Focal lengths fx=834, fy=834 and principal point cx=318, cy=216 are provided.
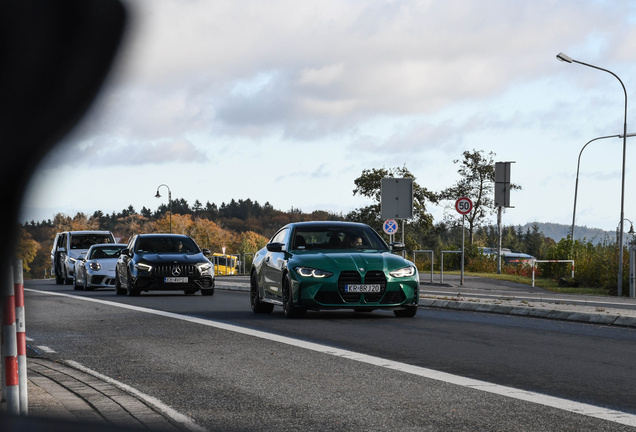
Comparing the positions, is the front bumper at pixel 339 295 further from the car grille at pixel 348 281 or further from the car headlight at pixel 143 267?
the car headlight at pixel 143 267

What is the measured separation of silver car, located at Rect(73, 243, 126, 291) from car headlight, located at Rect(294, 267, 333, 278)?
1595 centimetres

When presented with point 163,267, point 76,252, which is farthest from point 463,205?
point 76,252

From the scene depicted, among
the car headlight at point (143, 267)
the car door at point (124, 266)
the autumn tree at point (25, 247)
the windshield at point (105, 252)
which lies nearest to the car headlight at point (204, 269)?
the car headlight at point (143, 267)

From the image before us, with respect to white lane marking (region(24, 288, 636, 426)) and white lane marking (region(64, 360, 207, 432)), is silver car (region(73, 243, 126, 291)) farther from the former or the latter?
white lane marking (region(64, 360, 207, 432))

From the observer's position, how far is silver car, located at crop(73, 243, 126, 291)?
27875 millimetres

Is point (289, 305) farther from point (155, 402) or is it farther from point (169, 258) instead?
point (169, 258)

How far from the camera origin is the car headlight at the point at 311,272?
1342 centimetres

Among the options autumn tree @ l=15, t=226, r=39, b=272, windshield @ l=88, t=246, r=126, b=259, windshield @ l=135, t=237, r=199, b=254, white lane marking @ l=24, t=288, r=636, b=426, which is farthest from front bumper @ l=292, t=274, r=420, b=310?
windshield @ l=88, t=246, r=126, b=259

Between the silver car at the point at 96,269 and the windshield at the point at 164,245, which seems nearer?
the windshield at the point at 164,245

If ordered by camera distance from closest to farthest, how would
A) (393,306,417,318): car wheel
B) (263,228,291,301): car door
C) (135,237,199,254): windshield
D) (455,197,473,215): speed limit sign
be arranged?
(393,306,417,318): car wheel < (263,228,291,301): car door < (135,237,199,254): windshield < (455,197,473,215): speed limit sign

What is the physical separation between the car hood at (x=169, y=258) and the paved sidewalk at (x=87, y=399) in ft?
47.0

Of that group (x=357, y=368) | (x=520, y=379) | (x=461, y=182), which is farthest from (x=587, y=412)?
(x=461, y=182)

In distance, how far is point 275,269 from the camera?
14656 millimetres

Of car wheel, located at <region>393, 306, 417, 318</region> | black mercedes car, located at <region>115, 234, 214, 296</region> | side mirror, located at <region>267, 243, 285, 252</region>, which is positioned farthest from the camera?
black mercedes car, located at <region>115, 234, 214, 296</region>
